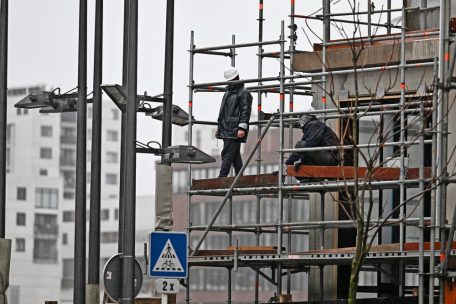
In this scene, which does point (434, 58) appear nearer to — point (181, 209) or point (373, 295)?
point (373, 295)

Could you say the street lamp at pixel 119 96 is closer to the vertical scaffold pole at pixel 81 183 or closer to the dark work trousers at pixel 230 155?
the dark work trousers at pixel 230 155

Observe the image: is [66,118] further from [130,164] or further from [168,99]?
[130,164]

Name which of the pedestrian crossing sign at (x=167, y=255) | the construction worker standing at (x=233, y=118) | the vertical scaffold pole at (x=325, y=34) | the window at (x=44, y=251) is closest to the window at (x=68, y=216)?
the window at (x=44, y=251)

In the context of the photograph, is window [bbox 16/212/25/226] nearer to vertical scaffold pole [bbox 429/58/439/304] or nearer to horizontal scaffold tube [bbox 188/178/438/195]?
horizontal scaffold tube [bbox 188/178/438/195]

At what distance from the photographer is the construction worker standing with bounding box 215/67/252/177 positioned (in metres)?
26.7

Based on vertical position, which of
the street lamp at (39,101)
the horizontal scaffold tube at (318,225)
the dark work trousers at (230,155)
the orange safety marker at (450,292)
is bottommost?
the orange safety marker at (450,292)

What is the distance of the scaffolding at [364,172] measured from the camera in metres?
22.6

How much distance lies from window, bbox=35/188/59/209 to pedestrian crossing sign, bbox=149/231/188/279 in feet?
383

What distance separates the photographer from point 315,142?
24750 mm

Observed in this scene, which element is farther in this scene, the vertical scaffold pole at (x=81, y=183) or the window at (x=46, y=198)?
the window at (x=46, y=198)

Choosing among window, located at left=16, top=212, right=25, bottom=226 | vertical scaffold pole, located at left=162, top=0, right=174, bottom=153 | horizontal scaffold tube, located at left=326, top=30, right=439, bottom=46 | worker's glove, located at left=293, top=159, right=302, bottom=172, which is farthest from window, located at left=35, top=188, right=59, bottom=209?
worker's glove, located at left=293, top=159, right=302, bottom=172

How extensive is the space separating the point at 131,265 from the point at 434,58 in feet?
16.5

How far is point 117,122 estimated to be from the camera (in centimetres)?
14625

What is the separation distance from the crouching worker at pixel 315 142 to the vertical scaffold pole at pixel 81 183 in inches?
222
